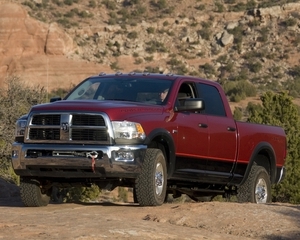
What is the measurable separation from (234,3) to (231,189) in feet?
209

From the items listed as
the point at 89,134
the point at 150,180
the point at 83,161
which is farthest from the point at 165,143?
the point at 83,161

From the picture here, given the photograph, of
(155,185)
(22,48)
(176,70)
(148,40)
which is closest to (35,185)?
(155,185)

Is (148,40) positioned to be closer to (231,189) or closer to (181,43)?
(181,43)

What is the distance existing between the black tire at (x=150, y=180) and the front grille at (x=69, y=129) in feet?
2.00

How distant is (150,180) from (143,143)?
46cm

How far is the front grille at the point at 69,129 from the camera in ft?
36.3

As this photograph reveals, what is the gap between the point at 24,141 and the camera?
11.5 m

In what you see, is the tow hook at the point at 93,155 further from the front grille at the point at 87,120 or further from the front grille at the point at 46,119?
the front grille at the point at 46,119

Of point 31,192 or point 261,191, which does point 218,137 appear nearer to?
point 261,191

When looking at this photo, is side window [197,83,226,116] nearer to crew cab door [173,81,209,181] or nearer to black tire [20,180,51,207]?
crew cab door [173,81,209,181]

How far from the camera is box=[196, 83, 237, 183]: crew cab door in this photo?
1269cm

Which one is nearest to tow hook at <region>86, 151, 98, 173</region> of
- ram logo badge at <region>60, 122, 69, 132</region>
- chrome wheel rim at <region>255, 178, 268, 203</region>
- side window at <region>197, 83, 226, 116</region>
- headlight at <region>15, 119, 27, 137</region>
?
ram logo badge at <region>60, 122, 69, 132</region>

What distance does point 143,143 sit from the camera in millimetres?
11211

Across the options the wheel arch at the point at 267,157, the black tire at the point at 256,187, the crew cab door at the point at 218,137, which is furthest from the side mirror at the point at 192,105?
the black tire at the point at 256,187
